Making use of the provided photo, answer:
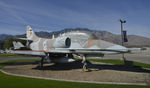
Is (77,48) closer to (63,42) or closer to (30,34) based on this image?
(63,42)

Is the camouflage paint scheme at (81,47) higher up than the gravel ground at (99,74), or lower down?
higher up

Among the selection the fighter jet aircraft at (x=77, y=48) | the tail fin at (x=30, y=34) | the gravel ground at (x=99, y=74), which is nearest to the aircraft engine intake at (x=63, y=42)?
the fighter jet aircraft at (x=77, y=48)

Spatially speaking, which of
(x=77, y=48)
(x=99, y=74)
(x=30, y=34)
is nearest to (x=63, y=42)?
(x=77, y=48)

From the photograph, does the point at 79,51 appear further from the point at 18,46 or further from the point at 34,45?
the point at 18,46

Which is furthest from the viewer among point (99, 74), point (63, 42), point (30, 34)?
point (30, 34)

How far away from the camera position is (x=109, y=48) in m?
12.3

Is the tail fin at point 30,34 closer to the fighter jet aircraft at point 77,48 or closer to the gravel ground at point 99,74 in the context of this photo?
the fighter jet aircraft at point 77,48

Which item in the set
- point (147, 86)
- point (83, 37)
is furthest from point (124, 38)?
point (147, 86)

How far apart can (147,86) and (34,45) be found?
51.3 feet

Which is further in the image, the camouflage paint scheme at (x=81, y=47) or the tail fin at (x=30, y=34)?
the tail fin at (x=30, y=34)

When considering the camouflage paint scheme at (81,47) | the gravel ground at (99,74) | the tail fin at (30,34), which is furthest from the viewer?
the tail fin at (30,34)

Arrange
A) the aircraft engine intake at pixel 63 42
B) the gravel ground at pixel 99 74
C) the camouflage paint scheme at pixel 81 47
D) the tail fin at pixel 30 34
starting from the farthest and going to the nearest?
the tail fin at pixel 30 34, the aircraft engine intake at pixel 63 42, the camouflage paint scheme at pixel 81 47, the gravel ground at pixel 99 74

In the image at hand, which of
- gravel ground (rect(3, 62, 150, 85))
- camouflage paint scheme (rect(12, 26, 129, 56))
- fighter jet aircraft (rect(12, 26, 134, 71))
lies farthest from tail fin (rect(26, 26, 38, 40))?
gravel ground (rect(3, 62, 150, 85))

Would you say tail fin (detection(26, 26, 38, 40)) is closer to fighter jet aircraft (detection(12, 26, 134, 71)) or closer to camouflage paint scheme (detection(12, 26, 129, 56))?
fighter jet aircraft (detection(12, 26, 134, 71))
